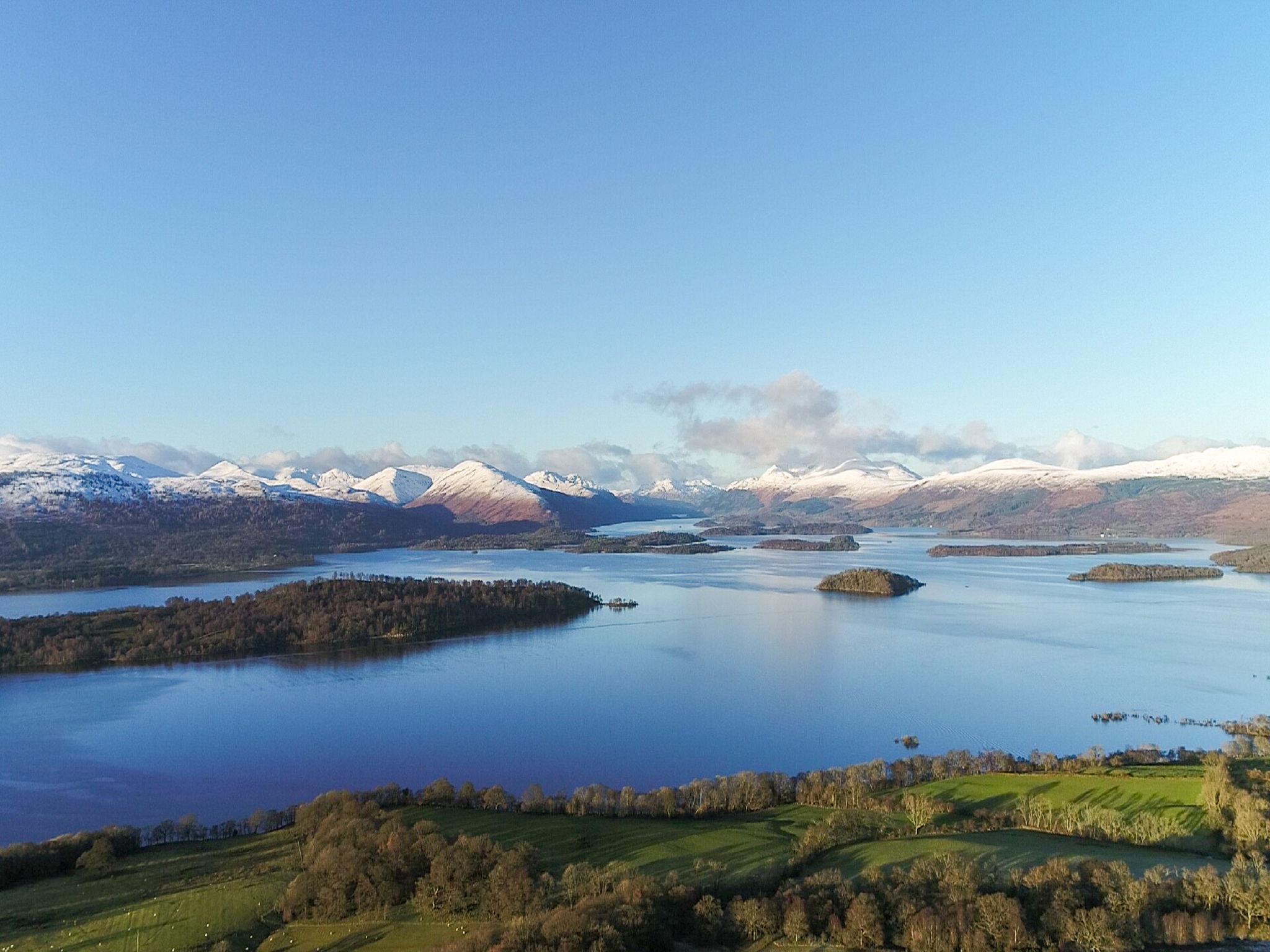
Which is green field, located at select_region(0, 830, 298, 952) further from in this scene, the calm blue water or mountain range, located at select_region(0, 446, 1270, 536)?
mountain range, located at select_region(0, 446, 1270, 536)

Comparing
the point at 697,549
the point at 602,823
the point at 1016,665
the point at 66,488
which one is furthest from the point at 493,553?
the point at 602,823

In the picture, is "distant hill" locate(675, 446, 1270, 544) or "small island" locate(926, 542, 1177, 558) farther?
"distant hill" locate(675, 446, 1270, 544)

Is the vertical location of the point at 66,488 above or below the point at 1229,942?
above

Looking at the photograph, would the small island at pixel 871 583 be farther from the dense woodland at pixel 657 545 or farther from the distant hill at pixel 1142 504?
the distant hill at pixel 1142 504

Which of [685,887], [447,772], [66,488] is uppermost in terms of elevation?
[66,488]

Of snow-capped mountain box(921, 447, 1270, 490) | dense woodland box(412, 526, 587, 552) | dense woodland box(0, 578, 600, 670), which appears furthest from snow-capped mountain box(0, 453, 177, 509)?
snow-capped mountain box(921, 447, 1270, 490)

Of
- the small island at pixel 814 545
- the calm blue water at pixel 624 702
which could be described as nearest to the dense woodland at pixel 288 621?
the calm blue water at pixel 624 702

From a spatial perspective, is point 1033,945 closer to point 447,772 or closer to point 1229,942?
point 1229,942
